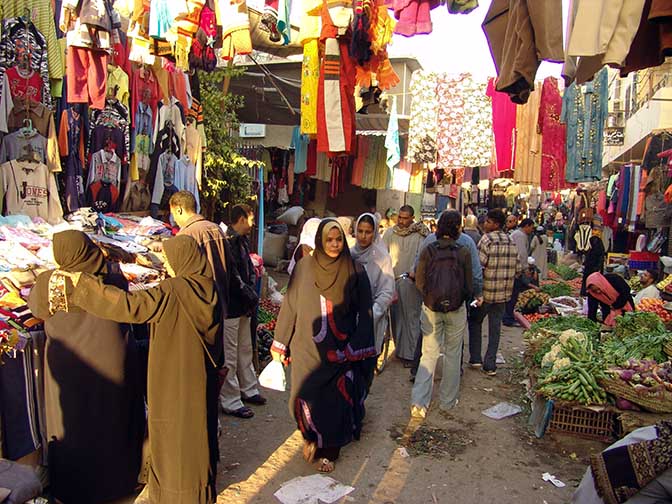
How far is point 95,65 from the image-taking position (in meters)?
5.87

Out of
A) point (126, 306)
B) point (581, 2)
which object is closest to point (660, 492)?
point (581, 2)

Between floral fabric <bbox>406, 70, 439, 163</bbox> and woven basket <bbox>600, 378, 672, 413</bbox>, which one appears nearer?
woven basket <bbox>600, 378, 672, 413</bbox>

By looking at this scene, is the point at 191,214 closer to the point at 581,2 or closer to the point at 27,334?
the point at 27,334

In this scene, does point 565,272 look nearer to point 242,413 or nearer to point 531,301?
point 531,301

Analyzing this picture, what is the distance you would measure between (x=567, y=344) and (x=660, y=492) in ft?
11.1

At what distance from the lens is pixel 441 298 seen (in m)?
5.34

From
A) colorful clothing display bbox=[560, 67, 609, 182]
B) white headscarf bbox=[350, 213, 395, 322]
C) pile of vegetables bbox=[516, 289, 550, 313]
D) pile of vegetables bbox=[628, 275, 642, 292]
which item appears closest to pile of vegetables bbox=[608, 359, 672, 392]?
white headscarf bbox=[350, 213, 395, 322]

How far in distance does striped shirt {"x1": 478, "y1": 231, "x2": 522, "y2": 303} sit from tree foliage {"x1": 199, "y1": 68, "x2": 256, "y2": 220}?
13.2ft

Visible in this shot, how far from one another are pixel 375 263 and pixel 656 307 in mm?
4259

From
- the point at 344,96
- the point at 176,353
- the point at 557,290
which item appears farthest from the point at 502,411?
the point at 557,290

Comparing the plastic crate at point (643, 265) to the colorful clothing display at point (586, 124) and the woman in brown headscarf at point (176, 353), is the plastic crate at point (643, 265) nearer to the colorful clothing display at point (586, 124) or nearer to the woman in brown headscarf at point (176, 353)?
the colorful clothing display at point (586, 124)

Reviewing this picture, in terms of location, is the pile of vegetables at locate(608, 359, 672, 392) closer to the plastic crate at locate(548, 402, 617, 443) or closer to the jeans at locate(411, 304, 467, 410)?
the plastic crate at locate(548, 402, 617, 443)

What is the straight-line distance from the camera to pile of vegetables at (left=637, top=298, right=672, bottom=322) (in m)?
7.07

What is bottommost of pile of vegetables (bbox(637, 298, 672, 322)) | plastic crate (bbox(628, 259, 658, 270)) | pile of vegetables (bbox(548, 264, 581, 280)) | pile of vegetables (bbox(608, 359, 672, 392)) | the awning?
pile of vegetables (bbox(548, 264, 581, 280))
